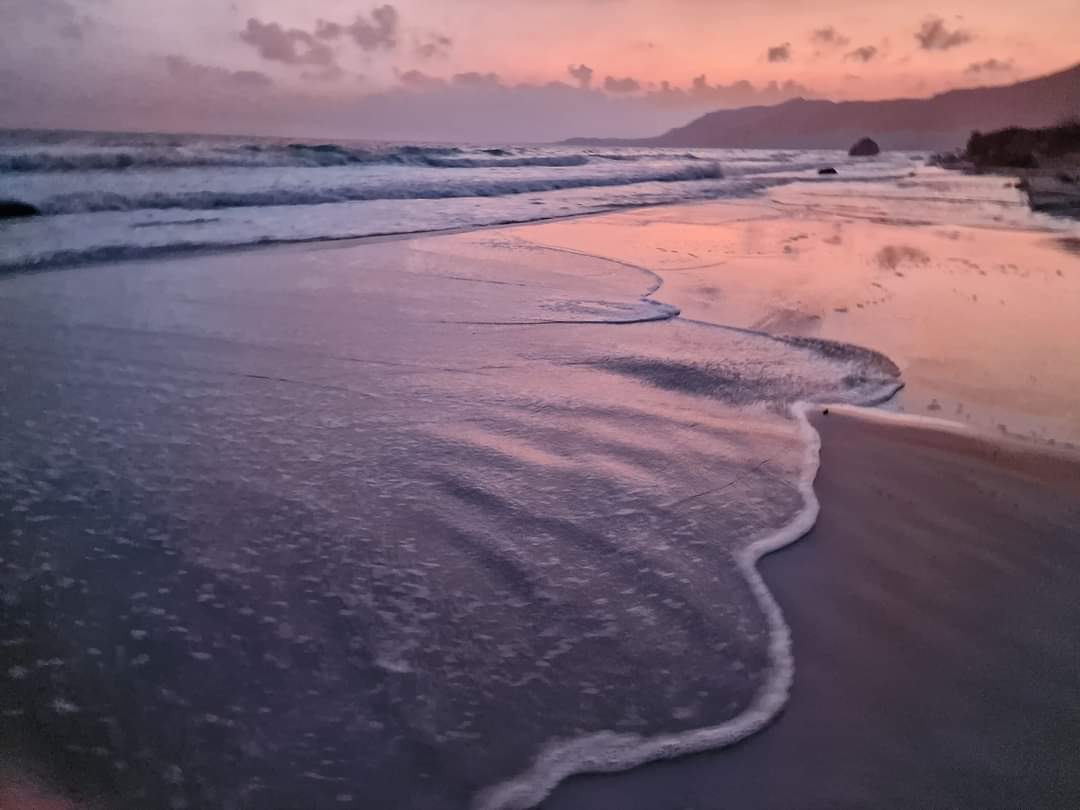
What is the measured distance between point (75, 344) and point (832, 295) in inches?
249

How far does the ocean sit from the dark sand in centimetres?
817

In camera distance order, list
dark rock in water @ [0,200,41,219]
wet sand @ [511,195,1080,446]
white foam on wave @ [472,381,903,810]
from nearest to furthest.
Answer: white foam on wave @ [472,381,903,810]
wet sand @ [511,195,1080,446]
dark rock in water @ [0,200,41,219]

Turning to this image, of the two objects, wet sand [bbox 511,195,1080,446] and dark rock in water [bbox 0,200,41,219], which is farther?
dark rock in water [bbox 0,200,41,219]

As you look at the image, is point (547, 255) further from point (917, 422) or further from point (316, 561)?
point (316, 561)

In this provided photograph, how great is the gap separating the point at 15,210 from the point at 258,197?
4.23 meters

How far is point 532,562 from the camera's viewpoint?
8.38ft

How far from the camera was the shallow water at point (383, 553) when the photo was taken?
180 centimetres

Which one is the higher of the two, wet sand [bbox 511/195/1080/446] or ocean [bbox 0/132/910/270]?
ocean [bbox 0/132/910/270]

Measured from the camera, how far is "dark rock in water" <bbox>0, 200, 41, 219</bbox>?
1119cm

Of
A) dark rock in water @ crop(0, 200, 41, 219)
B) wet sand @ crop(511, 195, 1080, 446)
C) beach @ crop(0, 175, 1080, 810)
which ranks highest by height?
dark rock in water @ crop(0, 200, 41, 219)

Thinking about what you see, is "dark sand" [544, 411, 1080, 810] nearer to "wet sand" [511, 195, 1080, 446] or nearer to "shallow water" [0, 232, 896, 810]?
"shallow water" [0, 232, 896, 810]

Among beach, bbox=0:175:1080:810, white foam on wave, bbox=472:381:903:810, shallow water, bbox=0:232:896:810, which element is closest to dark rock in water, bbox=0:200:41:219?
beach, bbox=0:175:1080:810

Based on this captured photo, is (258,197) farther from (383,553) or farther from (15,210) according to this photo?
(383,553)

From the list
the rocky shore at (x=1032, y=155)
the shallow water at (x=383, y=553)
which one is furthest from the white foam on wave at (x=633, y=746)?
the rocky shore at (x=1032, y=155)
